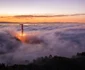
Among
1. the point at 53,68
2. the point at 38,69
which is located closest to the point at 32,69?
the point at 38,69

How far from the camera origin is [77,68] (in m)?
141

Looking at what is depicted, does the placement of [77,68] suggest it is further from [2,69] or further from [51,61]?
[2,69]

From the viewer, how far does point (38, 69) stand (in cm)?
13375

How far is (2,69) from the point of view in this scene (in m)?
147

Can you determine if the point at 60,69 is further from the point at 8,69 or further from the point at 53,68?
the point at 8,69

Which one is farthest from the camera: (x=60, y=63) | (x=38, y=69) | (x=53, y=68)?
(x=60, y=63)

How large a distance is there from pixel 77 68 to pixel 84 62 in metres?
8.58

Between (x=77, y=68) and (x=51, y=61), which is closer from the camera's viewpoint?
(x=77, y=68)

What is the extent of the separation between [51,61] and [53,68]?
1299 centimetres

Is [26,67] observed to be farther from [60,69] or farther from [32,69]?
[60,69]

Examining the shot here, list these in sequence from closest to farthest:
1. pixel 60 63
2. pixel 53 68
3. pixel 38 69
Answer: pixel 38 69 → pixel 53 68 → pixel 60 63

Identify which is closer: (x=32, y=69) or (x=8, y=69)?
(x=32, y=69)

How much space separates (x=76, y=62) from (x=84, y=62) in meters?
5.75

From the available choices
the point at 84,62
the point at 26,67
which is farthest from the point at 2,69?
the point at 84,62
